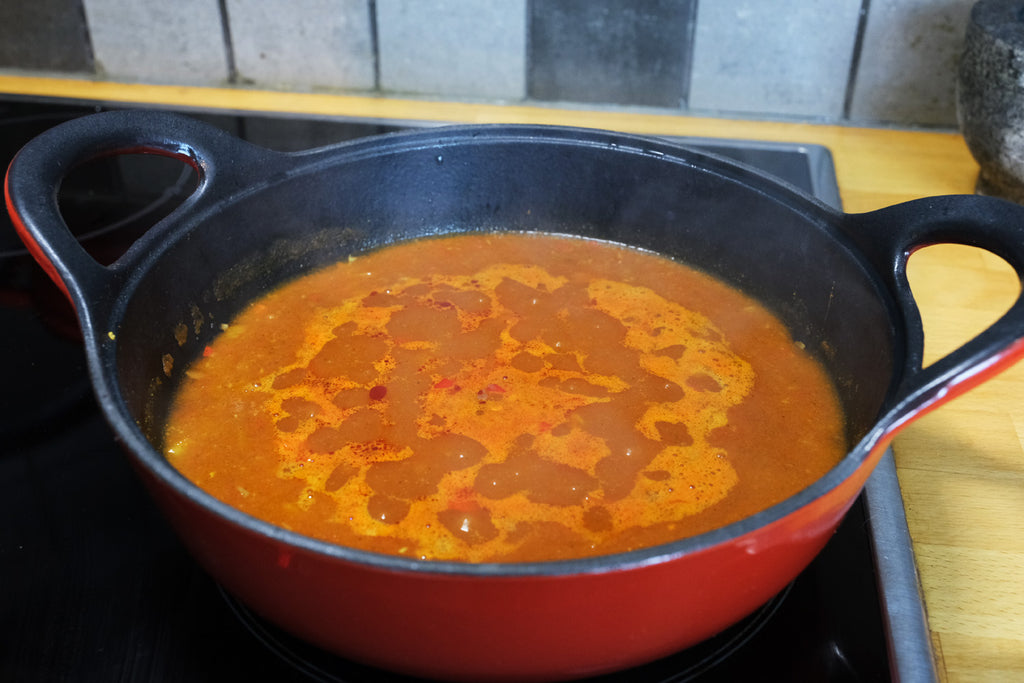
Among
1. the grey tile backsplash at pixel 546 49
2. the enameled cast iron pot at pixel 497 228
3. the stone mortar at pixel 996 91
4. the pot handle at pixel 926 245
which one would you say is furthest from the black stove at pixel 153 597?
the grey tile backsplash at pixel 546 49

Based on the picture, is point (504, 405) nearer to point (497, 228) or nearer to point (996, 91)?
point (497, 228)

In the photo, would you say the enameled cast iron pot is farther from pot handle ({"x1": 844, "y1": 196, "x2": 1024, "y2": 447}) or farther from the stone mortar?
the stone mortar

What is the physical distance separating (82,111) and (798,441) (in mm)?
1092

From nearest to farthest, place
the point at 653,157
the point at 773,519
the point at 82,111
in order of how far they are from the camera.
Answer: the point at 773,519 → the point at 653,157 → the point at 82,111

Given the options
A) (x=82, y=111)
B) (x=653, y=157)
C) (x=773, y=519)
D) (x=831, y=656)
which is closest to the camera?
(x=773, y=519)

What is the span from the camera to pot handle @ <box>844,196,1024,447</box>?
0.54 meters

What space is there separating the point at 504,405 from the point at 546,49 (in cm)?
67

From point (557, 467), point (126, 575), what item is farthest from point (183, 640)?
point (557, 467)

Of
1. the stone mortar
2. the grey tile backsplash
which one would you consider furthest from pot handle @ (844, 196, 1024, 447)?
the grey tile backsplash

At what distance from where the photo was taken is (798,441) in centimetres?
81

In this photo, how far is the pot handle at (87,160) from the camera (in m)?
0.66

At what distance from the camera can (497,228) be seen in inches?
43.1

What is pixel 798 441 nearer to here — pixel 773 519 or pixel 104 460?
pixel 773 519

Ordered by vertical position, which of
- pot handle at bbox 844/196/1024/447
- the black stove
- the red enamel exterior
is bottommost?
the black stove
